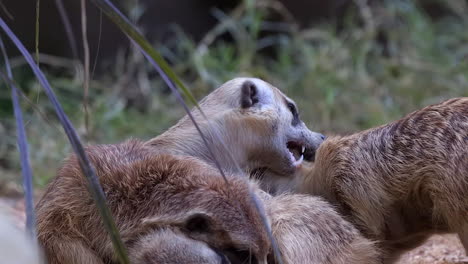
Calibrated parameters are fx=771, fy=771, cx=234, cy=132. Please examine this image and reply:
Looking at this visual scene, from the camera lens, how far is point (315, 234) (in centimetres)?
239

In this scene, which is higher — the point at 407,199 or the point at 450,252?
the point at 407,199

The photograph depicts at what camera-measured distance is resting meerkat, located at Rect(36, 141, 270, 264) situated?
207cm

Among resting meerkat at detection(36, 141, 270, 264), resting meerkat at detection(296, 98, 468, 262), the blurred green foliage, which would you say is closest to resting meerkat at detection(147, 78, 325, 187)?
resting meerkat at detection(296, 98, 468, 262)

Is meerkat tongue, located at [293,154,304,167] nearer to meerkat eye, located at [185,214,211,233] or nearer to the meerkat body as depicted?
the meerkat body

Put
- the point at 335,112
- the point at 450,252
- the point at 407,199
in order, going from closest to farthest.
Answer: the point at 407,199, the point at 450,252, the point at 335,112

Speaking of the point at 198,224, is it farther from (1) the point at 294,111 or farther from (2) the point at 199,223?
(1) the point at 294,111

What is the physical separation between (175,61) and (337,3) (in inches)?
83.6

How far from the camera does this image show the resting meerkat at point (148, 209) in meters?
2.07

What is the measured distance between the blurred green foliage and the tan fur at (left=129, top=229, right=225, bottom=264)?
2952 mm

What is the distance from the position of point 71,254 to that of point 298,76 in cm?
437

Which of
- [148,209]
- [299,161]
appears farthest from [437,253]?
[148,209]

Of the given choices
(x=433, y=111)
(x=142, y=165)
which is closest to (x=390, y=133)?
(x=433, y=111)

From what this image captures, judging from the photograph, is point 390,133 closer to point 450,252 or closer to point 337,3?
point 450,252

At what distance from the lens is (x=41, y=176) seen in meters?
4.79
